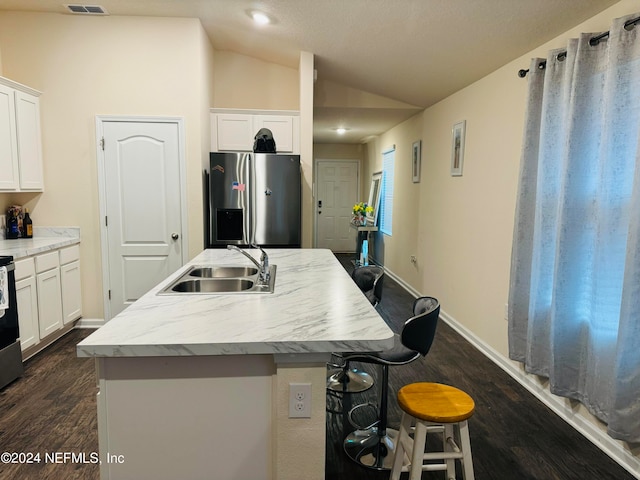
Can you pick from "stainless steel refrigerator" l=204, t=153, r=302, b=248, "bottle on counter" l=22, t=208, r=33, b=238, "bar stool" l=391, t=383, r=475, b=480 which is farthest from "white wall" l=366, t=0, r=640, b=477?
"bottle on counter" l=22, t=208, r=33, b=238

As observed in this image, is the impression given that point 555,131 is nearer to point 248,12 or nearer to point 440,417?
point 440,417

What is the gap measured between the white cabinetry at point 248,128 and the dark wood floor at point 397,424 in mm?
2400

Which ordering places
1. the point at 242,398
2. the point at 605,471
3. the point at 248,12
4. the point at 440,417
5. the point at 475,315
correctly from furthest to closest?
the point at 475,315 → the point at 248,12 → the point at 605,471 → the point at 440,417 → the point at 242,398

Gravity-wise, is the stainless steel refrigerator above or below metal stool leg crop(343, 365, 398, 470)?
above

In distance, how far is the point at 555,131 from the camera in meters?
2.52

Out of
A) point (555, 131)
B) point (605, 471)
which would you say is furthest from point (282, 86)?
point (605, 471)

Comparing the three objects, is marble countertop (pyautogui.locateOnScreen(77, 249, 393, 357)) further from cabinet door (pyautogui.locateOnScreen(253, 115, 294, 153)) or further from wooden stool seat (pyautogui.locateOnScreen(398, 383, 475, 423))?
cabinet door (pyautogui.locateOnScreen(253, 115, 294, 153))

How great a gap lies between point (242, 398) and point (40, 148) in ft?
11.9

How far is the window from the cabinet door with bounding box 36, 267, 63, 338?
16.1 feet

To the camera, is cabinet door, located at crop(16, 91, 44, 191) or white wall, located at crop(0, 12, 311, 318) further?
white wall, located at crop(0, 12, 311, 318)

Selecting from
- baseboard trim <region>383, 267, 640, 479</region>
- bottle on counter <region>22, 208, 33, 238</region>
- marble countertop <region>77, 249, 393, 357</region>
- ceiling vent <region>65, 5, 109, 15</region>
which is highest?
ceiling vent <region>65, 5, 109, 15</region>

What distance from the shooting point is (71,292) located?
3.83 meters

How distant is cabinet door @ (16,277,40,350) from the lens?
3.06 metres

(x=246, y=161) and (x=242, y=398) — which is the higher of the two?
(x=246, y=161)
